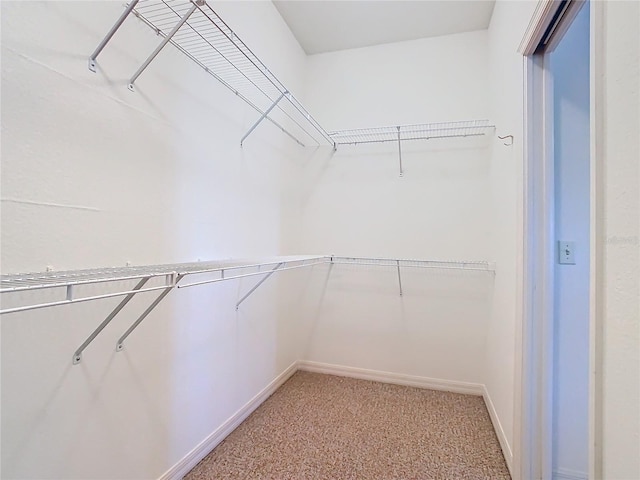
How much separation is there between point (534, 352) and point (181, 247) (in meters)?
1.66

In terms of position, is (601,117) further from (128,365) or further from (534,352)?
(128,365)

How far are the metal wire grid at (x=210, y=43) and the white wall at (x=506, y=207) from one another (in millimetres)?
1207

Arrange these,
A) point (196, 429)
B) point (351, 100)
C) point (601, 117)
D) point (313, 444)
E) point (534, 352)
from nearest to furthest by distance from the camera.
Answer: point (601, 117) < point (534, 352) < point (196, 429) < point (313, 444) < point (351, 100)

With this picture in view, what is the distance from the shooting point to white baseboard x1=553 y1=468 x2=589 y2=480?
4.82ft

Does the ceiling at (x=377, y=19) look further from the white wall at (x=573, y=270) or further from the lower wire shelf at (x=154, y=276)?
the lower wire shelf at (x=154, y=276)

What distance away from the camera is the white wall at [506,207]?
5.00 feet

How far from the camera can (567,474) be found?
1488mm

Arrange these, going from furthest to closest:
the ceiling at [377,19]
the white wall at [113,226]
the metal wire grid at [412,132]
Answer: the metal wire grid at [412,132]
the ceiling at [377,19]
the white wall at [113,226]

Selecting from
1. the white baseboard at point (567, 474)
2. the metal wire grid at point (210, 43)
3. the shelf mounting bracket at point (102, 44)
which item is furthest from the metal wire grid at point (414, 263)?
the shelf mounting bracket at point (102, 44)

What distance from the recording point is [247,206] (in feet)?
6.44

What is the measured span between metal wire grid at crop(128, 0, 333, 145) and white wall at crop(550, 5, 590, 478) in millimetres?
1375

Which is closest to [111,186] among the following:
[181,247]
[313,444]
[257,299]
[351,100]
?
[181,247]

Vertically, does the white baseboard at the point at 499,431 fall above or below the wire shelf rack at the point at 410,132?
below

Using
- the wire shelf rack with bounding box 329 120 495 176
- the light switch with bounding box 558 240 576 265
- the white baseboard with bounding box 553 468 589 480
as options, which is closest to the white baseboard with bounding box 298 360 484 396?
the white baseboard with bounding box 553 468 589 480
